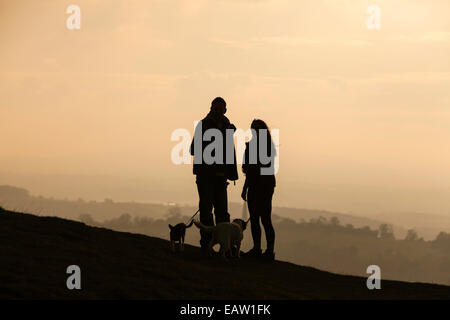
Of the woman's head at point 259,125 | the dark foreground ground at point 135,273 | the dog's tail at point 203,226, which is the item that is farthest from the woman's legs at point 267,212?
the woman's head at point 259,125

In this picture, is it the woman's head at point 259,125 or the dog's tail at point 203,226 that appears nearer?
the dog's tail at point 203,226

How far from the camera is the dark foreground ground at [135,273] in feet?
39.9

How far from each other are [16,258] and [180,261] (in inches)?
125

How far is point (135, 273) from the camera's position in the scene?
532 inches

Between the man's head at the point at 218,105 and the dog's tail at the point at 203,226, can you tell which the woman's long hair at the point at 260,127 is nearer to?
the man's head at the point at 218,105

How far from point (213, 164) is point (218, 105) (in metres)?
1.17

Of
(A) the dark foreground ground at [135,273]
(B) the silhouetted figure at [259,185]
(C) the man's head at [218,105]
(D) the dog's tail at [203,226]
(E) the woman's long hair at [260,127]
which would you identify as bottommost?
(A) the dark foreground ground at [135,273]

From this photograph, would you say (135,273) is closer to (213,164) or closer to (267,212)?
(213,164)

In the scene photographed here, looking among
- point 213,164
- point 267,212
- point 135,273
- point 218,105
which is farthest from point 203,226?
point 135,273
